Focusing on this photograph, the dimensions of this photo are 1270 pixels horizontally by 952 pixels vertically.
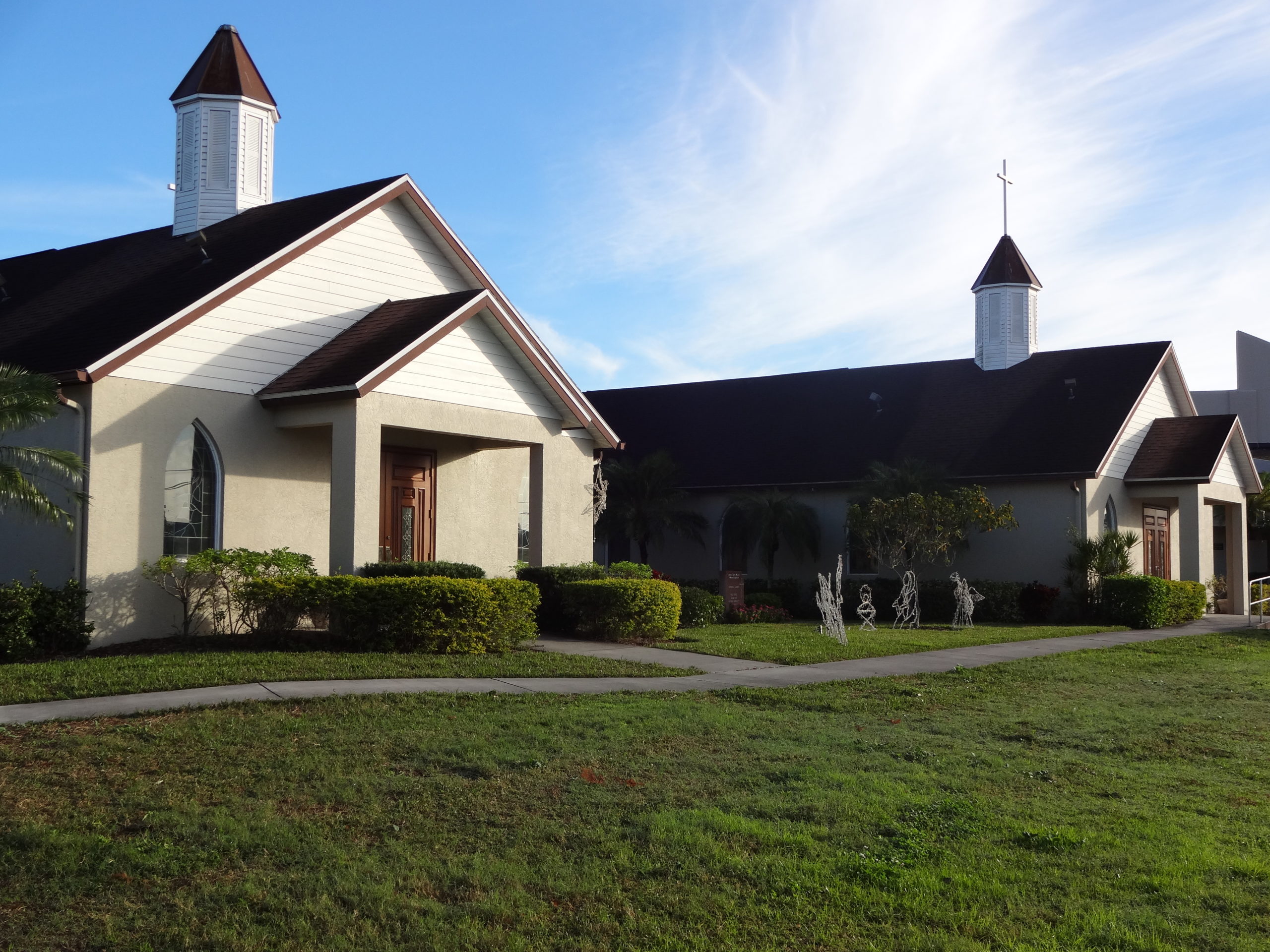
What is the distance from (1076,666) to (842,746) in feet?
26.7

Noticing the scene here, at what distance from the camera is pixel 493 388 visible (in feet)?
61.3

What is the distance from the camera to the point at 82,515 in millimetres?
15078

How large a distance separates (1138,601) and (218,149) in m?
20.4

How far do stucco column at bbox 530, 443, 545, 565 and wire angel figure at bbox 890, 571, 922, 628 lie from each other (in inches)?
310

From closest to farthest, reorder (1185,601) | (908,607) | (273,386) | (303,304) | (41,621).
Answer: (41,621), (273,386), (303,304), (908,607), (1185,601)

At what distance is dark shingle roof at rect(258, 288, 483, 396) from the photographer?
16.8 meters

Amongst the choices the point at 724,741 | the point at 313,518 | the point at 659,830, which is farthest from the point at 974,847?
the point at 313,518

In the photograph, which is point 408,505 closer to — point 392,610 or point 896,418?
point 392,610

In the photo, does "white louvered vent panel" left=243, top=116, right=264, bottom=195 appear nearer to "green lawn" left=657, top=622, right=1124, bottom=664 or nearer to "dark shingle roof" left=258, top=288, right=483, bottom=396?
"dark shingle roof" left=258, top=288, right=483, bottom=396

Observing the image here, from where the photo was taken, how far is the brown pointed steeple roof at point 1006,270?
32531 millimetres

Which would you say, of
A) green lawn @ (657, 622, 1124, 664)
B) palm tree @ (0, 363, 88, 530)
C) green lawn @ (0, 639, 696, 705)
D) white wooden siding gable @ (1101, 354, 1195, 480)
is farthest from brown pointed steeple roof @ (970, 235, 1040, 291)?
palm tree @ (0, 363, 88, 530)

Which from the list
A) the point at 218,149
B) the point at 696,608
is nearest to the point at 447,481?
the point at 696,608

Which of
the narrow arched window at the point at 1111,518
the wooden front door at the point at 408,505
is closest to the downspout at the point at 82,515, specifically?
the wooden front door at the point at 408,505

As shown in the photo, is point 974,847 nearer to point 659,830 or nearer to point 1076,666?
point 659,830
